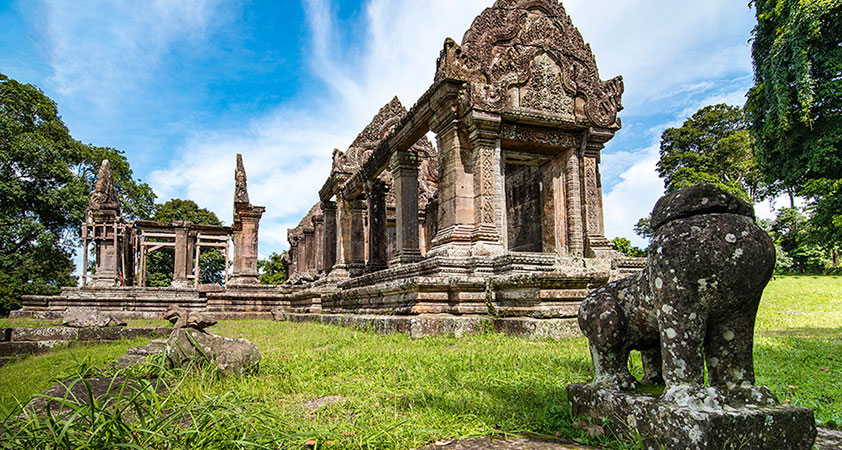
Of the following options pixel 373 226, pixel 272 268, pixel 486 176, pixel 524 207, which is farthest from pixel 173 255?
pixel 486 176

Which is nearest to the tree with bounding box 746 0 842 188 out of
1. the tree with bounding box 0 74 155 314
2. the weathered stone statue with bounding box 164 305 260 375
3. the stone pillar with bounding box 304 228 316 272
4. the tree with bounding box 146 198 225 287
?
the stone pillar with bounding box 304 228 316 272

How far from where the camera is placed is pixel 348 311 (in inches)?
515

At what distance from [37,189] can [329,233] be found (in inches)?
806

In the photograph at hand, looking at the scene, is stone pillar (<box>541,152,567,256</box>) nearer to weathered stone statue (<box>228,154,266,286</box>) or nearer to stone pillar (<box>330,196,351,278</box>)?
stone pillar (<box>330,196,351,278</box>)

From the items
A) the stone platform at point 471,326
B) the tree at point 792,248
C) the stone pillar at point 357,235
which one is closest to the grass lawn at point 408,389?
the stone platform at point 471,326

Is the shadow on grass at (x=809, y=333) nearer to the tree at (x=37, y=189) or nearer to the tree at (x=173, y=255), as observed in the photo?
the tree at (x=37, y=189)

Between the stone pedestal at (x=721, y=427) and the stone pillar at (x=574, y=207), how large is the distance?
8.08 meters

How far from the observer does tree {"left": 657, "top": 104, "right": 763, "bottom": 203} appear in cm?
2878

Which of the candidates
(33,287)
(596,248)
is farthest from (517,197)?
(33,287)

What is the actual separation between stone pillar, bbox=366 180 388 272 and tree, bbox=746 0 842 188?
14.4 metres

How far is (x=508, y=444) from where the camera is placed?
7.97ft

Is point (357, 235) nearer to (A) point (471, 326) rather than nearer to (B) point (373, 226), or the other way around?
(B) point (373, 226)

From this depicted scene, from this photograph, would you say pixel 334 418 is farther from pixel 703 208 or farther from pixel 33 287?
pixel 33 287

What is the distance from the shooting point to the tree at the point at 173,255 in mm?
38250
